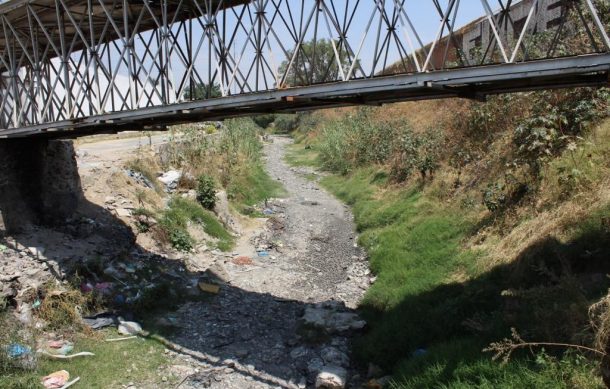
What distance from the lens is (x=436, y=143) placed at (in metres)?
15.7

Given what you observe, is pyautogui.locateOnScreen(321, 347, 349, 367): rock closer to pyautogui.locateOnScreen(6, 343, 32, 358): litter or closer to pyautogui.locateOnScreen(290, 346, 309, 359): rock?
pyautogui.locateOnScreen(290, 346, 309, 359): rock

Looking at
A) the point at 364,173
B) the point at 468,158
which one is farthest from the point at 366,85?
the point at 364,173

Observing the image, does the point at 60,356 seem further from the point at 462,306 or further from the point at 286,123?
the point at 286,123

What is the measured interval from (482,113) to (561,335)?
31.2ft

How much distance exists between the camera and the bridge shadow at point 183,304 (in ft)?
27.3

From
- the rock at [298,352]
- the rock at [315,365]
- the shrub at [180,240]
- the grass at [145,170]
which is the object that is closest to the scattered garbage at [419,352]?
the rock at [315,365]

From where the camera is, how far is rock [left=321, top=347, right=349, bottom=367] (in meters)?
8.13

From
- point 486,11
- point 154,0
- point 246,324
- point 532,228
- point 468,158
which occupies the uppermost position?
point 154,0

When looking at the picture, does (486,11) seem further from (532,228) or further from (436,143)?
(436,143)

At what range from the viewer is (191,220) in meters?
13.9

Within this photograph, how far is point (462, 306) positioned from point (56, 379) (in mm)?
6021

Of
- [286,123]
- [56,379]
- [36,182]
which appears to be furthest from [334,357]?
[286,123]

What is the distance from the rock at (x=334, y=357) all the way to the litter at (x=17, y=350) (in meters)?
4.51

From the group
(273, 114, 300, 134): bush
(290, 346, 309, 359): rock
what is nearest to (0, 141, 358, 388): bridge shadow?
(290, 346, 309, 359): rock
